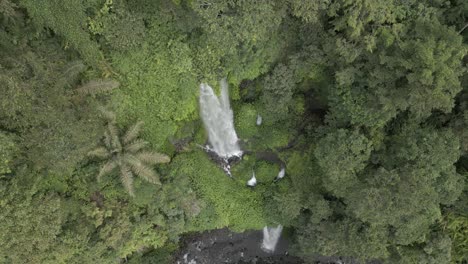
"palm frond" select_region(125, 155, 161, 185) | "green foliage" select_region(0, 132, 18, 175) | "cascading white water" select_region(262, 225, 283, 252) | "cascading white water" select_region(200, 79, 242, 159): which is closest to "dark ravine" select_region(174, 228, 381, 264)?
"cascading white water" select_region(262, 225, 283, 252)

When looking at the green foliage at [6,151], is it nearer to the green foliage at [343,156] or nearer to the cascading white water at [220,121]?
the cascading white water at [220,121]

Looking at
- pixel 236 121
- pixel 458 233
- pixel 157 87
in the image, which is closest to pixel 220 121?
pixel 236 121

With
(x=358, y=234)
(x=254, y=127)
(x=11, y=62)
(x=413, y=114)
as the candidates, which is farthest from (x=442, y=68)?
(x=11, y=62)

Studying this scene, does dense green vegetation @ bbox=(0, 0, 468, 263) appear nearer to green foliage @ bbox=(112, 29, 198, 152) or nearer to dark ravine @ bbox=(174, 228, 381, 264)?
green foliage @ bbox=(112, 29, 198, 152)

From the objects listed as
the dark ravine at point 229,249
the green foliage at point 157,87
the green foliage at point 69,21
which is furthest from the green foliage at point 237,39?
the dark ravine at point 229,249

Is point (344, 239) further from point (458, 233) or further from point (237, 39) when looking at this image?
point (237, 39)

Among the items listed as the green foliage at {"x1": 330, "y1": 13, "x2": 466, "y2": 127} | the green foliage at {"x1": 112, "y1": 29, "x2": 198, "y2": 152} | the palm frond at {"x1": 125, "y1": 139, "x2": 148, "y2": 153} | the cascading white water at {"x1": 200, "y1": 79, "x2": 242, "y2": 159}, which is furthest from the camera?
the cascading white water at {"x1": 200, "y1": 79, "x2": 242, "y2": 159}
